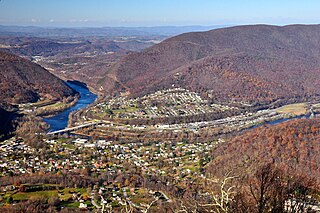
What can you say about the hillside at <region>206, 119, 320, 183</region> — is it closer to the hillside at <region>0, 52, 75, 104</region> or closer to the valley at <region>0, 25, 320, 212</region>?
the valley at <region>0, 25, 320, 212</region>

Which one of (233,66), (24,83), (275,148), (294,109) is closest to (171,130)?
(275,148)

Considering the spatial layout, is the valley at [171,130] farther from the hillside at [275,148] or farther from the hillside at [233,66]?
the hillside at [233,66]

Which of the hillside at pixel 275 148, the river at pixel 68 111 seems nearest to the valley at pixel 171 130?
the hillside at pixel 275 148

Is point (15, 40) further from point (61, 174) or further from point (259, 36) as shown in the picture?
point (61, 174)

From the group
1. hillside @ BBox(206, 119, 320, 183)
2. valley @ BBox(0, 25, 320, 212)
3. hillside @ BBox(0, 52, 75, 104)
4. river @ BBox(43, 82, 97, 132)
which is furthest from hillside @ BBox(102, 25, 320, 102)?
hillside @ BBox(206, 119, 320, 183)

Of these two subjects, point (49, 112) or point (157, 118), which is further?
point (49, 112)

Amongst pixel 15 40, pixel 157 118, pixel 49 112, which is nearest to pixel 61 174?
pixel 157 118
